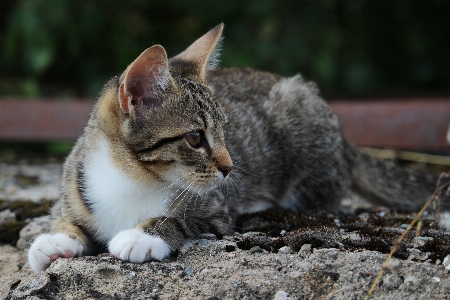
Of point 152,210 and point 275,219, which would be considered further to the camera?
point 275,219

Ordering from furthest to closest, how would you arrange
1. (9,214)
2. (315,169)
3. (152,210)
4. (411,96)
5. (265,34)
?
(411,96) < (265,34) < (315,169) < (9,214) < (152,210)

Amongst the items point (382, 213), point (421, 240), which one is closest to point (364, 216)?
point (382, 213)

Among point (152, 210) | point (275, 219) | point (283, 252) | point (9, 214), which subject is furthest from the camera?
point (9, 214)

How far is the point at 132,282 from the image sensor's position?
2.70 m

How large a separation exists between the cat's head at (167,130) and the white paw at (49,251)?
0.55 meters

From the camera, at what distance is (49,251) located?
2.98 meters

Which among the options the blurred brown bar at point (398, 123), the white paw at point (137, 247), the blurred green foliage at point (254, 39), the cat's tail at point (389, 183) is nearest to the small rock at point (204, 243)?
the white paw at point (137, 247)

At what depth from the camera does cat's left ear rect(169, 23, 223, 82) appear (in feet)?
11.6

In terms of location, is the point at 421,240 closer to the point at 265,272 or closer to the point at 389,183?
the point at 265,272

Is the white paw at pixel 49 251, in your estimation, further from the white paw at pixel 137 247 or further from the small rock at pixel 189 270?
the small rock at pixel 189 270

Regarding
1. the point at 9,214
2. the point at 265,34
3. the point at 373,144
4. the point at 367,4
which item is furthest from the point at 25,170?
the point at 367,4

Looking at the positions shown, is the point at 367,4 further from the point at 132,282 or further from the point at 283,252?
the point at 132,282

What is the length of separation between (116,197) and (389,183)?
2.31 m

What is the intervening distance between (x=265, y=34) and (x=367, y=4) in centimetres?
140
